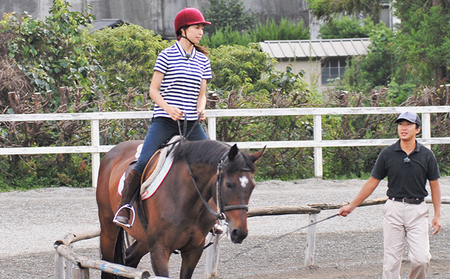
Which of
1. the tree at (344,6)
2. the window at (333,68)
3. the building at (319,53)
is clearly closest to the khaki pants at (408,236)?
the tree at (344,6)

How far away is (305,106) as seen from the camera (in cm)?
1210

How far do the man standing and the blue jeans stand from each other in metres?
1.60

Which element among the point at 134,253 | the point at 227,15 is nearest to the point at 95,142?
the point at 134,253

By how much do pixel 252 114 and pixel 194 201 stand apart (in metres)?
6.91

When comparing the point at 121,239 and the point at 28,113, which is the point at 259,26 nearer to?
the point at 28,113

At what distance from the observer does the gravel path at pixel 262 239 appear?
6285 millimetres

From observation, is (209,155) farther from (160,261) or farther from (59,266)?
(59,266)

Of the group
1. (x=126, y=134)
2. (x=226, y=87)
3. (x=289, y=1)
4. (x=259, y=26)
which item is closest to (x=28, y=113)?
(x=126, y=134)

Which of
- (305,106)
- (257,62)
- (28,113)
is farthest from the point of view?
(257,62)

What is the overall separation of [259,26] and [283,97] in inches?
1003

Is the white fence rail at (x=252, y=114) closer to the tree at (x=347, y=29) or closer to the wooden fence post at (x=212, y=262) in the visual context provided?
the wooden fence post at (x=212, y=262)

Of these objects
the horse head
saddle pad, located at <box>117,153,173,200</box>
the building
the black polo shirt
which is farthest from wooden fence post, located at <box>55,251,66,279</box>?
the building

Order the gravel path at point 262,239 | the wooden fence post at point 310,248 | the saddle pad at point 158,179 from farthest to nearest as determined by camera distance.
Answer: the wooden fence post at point 310,248
the gravel path at point 262,239
the saddle pad at point 158,179

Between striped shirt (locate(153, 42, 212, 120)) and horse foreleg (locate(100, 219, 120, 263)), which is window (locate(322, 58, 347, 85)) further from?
striped shirt (locate(153, 42, 212, 120))
